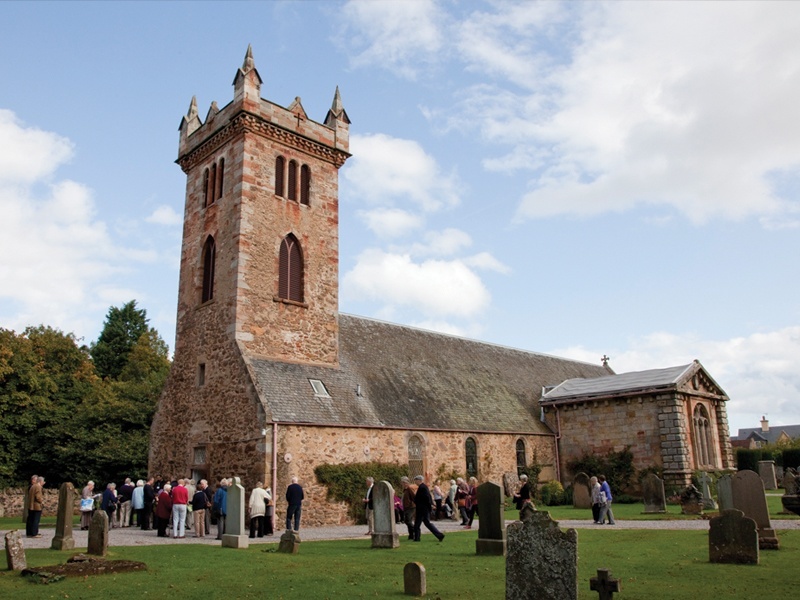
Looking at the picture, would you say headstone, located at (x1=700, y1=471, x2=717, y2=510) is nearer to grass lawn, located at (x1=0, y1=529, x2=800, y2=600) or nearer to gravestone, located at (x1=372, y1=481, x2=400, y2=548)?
grass lawn, located at (x1=0, y1=529, x2=800, y2=600)

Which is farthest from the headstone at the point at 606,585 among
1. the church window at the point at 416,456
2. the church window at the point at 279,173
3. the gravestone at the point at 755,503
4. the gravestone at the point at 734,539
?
the church window at the point at 279,173

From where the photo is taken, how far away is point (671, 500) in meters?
28.7

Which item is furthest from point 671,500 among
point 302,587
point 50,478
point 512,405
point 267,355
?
point 50,478

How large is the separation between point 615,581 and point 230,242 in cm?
2070

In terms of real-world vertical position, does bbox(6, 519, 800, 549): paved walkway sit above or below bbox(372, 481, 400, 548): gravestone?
below

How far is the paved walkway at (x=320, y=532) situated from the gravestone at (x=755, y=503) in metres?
4.02

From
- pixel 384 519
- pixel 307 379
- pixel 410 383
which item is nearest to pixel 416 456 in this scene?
pixel 410 383

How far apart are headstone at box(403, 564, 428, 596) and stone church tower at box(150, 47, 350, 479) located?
14219 millimetres

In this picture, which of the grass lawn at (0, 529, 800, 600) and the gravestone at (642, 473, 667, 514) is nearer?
the grass lawn at (0, 529, 800, 600)

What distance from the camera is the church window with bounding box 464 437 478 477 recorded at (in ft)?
94.4

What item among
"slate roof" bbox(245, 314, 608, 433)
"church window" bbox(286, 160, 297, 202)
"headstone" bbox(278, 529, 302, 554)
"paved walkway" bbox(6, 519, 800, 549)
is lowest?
"paved walkway" bbox(6, 519, 800, 549)

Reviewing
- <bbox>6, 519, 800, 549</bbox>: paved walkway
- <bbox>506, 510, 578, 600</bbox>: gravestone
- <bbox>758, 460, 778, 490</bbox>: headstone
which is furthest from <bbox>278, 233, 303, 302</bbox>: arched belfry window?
<bbox>758, 460, 778, 490</bbox>: headstone

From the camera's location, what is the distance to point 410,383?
97.7 feet

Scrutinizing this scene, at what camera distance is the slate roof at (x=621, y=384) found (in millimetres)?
30516
